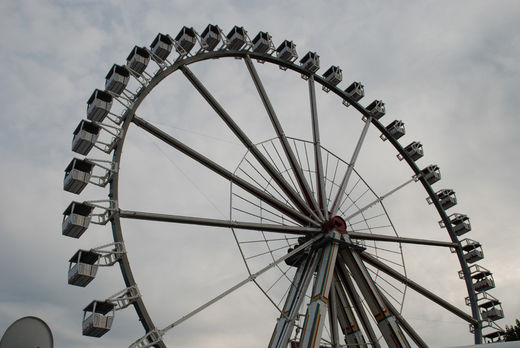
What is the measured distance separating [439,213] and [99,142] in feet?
62.8

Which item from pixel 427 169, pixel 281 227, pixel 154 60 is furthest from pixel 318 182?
pixel 427 169

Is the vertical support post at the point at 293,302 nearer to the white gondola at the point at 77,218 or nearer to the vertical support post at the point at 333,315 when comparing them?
the vertical support post at the point at 333,315

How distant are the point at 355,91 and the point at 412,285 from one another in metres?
11.0

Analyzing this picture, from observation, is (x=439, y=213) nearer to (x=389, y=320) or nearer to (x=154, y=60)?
(x=389, y=320)

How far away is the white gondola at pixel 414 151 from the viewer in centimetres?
2745

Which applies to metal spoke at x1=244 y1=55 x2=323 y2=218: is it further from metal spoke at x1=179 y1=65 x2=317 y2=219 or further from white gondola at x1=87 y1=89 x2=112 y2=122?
white gondola at x1=87 y1=89 x2=112 y2=122

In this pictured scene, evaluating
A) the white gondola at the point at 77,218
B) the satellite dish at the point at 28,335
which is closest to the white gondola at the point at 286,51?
the white gondola at the point at 77,218

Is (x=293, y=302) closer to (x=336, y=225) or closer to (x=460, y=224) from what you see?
(x=336, y=225)

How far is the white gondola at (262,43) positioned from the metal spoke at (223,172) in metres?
8.00

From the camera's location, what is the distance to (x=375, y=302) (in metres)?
17.9

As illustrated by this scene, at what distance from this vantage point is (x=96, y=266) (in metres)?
14.9

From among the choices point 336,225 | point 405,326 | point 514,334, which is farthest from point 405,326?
point 514,334

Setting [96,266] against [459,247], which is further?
[459,247]

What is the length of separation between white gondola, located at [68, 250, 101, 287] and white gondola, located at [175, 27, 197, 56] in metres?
9.31
